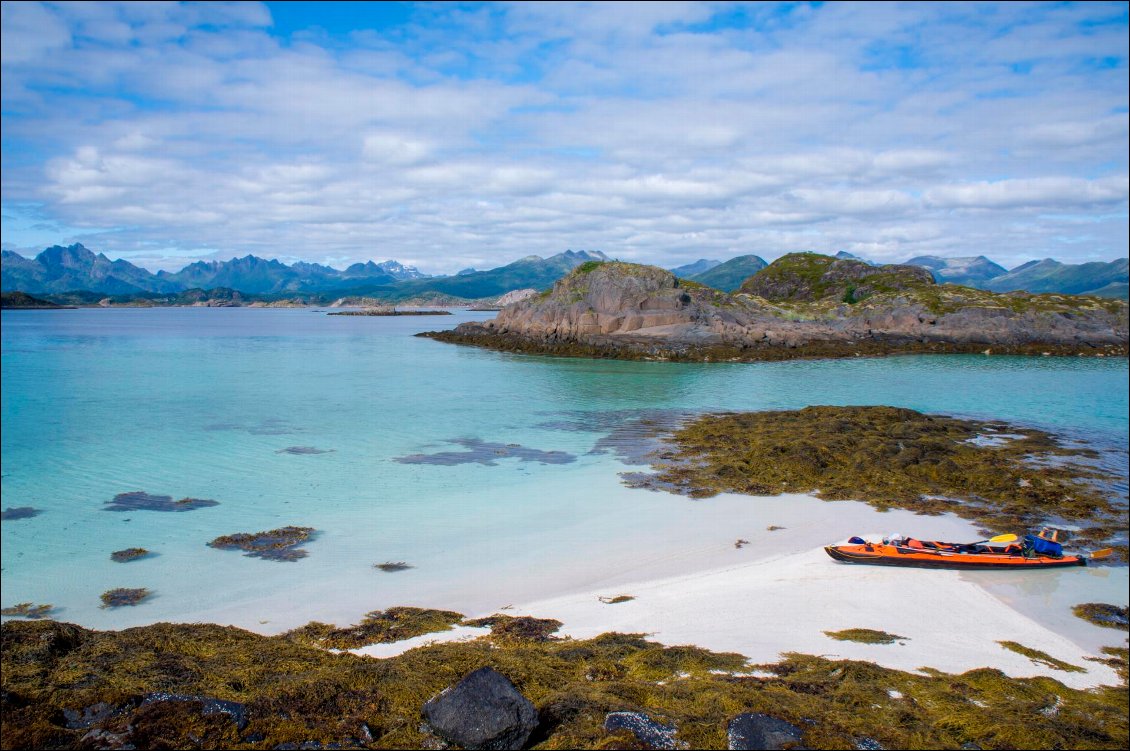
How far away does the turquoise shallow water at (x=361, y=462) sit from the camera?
38.0 feet

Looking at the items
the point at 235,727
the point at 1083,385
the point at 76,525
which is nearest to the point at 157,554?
the point at 76,525

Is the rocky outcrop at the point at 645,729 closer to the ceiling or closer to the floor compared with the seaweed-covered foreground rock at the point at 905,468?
closer to the ceiling

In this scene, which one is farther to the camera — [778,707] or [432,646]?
[432,646]

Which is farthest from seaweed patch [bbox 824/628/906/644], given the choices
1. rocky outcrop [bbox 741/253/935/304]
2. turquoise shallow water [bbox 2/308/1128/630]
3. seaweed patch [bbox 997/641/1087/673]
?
rocky outcrop [bbox 741/253/935/304]

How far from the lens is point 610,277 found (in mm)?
59594

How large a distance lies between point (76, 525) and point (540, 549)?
10254 millimetres

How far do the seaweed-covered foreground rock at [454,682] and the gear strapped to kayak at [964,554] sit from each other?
3150 millimetres

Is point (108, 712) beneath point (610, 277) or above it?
beneath

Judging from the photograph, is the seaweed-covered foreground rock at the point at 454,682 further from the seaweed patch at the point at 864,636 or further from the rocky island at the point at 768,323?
the rocky island at the point at 768,323

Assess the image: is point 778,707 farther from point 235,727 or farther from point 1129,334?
point 1129,334

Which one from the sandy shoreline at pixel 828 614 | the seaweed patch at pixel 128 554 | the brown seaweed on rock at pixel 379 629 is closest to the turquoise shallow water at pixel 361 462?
the seaweed patch at pixel 128 554

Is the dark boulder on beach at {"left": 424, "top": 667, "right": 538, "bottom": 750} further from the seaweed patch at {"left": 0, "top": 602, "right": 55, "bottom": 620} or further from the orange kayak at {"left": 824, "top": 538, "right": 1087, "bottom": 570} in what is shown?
the orange kayak at {"left": 824, "top": 538, "right": 1087, "bottom": 570}

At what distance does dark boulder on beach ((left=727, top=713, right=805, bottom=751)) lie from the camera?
536 cm

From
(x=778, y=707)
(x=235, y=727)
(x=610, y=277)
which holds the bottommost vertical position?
(x=778, y=707)
